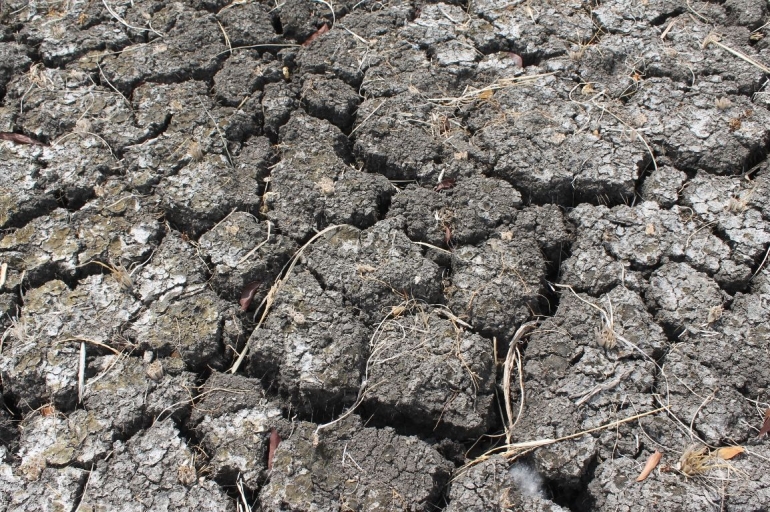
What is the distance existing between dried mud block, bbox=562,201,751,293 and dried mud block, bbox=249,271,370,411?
790 millimetres

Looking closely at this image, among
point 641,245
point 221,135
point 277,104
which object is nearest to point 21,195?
point 221,135

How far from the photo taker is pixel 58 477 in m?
2.14

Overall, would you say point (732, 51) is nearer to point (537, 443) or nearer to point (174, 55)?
point (537, 443)

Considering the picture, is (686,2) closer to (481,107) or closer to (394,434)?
(481,107)

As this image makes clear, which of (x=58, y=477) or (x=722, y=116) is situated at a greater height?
(x=722, y=116)

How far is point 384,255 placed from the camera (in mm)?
2488

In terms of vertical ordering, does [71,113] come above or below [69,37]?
below

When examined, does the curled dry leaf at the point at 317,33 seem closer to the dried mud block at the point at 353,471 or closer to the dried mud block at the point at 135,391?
the dried mud block at the point at 135,391

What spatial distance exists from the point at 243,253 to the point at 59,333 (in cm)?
66

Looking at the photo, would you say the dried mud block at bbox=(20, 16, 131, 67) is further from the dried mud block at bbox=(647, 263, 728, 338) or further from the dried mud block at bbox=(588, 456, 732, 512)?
the dried mud block at bbox=(588, 456, 732, 512)

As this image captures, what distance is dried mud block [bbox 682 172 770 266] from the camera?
7.98 ft

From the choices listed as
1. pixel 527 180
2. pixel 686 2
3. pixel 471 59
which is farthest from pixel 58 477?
pixel 686 2

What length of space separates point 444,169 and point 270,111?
2.51 ft

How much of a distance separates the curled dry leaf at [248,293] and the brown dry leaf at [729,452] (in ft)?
5.10
